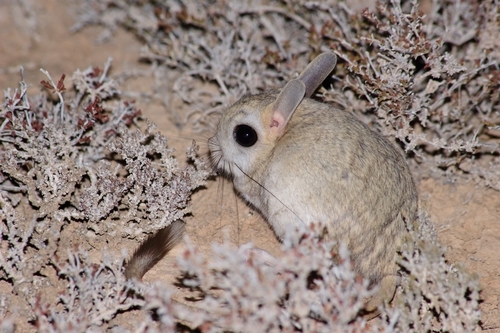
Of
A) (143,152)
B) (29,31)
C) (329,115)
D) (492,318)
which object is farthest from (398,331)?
(29,31)

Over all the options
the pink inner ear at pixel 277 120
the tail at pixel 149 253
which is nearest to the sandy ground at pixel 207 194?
the tail at pixel 149 253

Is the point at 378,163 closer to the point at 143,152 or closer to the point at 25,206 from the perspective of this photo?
the point at 143,152

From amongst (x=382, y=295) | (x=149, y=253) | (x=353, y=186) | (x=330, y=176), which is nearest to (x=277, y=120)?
(x=330, y=176)

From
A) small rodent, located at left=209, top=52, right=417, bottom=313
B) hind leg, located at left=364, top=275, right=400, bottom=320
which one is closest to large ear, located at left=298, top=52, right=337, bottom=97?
small rodent, located at left=209, top=52, right=417, bottom=313

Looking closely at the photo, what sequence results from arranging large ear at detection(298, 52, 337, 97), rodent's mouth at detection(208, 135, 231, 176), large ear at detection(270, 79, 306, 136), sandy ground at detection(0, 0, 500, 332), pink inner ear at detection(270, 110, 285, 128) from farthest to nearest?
1. rodent's mouth at detection(208, 135, 231, 176)
2. large ear at detection(298, 52, 337, 97)
3. sandy ground at detection(0, 0, 500, 332)
4. pink inner ear at detection(270, 110, 285, 128)
5. large ear at detection(270, 79, 306, 136)

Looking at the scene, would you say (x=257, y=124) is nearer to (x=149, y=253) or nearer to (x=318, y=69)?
(x=318, y=69)

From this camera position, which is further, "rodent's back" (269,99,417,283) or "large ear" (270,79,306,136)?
"large ear" (270,79,306,136)

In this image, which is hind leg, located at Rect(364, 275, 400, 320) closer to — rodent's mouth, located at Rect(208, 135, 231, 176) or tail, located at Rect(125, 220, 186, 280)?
tail, located at Rect(125, 220, 186, 280)
